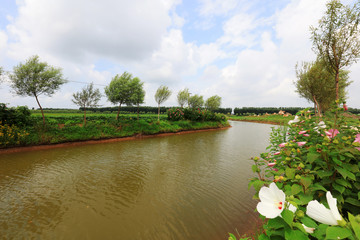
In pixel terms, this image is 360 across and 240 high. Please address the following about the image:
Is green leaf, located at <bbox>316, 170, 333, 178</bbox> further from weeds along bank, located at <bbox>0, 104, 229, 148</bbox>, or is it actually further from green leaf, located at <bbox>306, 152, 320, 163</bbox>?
weeds along bank, located at <bbox>0, 104, 229, 148</bbox>

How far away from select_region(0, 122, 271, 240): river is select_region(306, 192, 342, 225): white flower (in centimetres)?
269

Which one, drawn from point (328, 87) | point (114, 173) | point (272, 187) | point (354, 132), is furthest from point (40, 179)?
point (328, 87)

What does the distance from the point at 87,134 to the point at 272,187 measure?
12.7 m

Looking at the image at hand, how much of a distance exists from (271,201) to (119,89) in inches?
628

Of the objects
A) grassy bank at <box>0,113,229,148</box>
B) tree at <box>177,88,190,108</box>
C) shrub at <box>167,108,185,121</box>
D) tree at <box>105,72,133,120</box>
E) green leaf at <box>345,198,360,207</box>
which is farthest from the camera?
tree at <box>177,88,190,108</box>

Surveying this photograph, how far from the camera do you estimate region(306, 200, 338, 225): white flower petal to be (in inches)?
26.0

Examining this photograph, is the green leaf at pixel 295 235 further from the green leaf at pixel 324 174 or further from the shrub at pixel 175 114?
the shrub at pixel 175 114

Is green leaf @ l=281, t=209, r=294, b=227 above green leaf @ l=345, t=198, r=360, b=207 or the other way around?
above

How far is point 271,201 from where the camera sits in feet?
2.66

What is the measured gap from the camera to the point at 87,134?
1112 centimetres

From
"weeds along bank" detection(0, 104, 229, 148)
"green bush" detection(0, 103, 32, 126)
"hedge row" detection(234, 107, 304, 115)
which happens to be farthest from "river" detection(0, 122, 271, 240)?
"hedge row" detection(234, 107, 304, 115)

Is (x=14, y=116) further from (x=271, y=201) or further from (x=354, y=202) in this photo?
(x=354, y=202)

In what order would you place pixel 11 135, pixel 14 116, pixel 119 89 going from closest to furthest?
pixel 11 135
pixel 14 116
pixel 119 89

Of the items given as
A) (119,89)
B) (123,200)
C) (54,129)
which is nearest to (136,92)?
(119,89)
